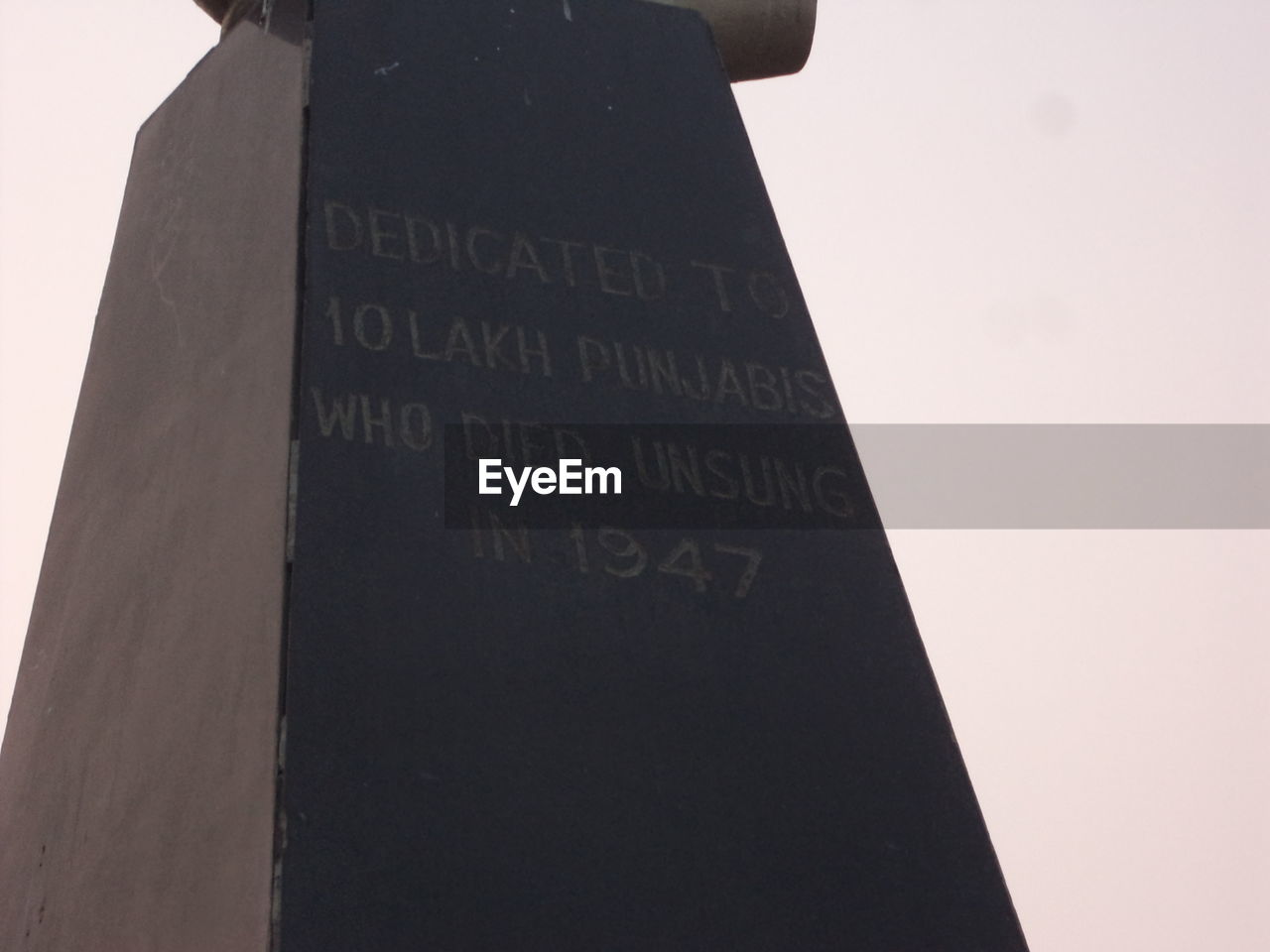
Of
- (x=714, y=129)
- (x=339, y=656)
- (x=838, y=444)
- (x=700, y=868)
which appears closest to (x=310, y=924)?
(x=339, y=656)

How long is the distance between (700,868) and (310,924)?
54 centimetres

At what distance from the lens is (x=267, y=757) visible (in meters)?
2.18

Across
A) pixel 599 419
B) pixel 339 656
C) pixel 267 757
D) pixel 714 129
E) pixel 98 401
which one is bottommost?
pixel 267 757

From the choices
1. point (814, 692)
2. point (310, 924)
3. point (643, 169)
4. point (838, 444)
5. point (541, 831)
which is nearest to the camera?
point (310, 924)

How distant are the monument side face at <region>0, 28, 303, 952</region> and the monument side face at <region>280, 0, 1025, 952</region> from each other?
0.08 meters

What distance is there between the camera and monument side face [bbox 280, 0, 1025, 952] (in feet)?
7.27

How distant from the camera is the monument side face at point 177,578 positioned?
7.48 ft

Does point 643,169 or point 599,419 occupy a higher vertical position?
point 643,169

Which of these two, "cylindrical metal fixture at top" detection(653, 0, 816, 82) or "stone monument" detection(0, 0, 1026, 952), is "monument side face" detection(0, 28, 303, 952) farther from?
"cylindrical metal fixture at top" detection(653, 0, 816, 82)

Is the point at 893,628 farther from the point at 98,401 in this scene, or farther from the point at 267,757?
the point at 98,401
